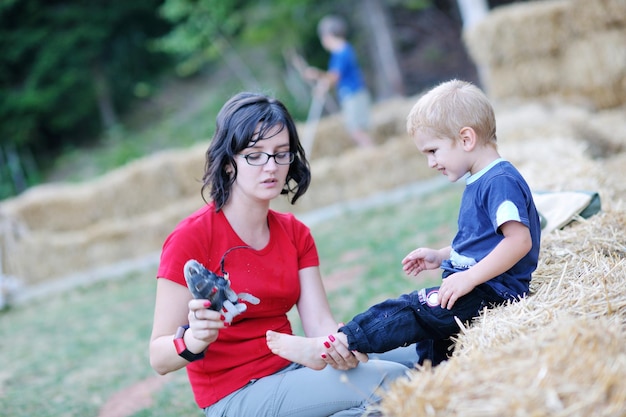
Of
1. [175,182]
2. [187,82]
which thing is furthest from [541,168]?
[187,82]

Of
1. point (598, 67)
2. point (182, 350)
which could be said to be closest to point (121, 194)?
point (598, 67)

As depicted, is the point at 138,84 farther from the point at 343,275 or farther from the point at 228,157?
the point at 228,157

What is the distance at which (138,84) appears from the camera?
18469mm

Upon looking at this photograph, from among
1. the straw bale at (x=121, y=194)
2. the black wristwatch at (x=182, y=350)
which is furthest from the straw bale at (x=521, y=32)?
the black wristwatch at (x=182, y=350)

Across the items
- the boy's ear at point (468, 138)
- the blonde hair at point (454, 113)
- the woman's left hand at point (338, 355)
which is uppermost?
the blonde hair at point (454, 113)

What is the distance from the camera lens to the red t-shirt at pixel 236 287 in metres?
2.34

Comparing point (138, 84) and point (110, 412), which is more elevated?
point (138, 84)

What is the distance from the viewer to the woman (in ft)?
7.39

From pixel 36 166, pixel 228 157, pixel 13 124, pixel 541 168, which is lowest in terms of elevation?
pixel 541 168

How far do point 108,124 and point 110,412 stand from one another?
48.7 ft

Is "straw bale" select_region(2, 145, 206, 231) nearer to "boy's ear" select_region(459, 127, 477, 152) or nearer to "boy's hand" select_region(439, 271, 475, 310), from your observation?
"boy's ear" select_region(459, 127, 477, 152)

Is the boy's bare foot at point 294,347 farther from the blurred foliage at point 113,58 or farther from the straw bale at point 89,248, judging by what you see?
the blurred foliage at point 113,58

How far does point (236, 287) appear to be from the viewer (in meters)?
2.42

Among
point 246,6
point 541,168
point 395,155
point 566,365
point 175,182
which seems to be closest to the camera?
point 566,365
